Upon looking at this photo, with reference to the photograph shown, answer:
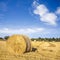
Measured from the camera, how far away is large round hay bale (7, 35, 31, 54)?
523 inches

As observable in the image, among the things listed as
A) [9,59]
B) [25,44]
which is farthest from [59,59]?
[25,44]

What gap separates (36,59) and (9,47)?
496 cm

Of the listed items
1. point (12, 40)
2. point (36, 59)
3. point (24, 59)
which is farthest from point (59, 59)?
point (12, 40)

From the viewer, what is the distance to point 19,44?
1357 centimetres

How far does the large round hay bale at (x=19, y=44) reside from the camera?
43.6ft

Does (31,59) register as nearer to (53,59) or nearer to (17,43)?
(53,59)

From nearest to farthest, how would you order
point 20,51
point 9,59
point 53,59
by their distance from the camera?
1. point 9,59
2. point 53,59
3. point 20,51

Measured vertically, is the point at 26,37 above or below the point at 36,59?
above

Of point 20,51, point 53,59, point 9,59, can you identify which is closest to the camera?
point 9,59

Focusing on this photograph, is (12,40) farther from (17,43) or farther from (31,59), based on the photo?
(31,59)

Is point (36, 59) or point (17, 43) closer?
point (36, 59)

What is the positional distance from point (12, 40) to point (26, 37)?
3.93ft

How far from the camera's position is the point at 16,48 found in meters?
13.5

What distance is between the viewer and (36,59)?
Result: 31.0 ft
